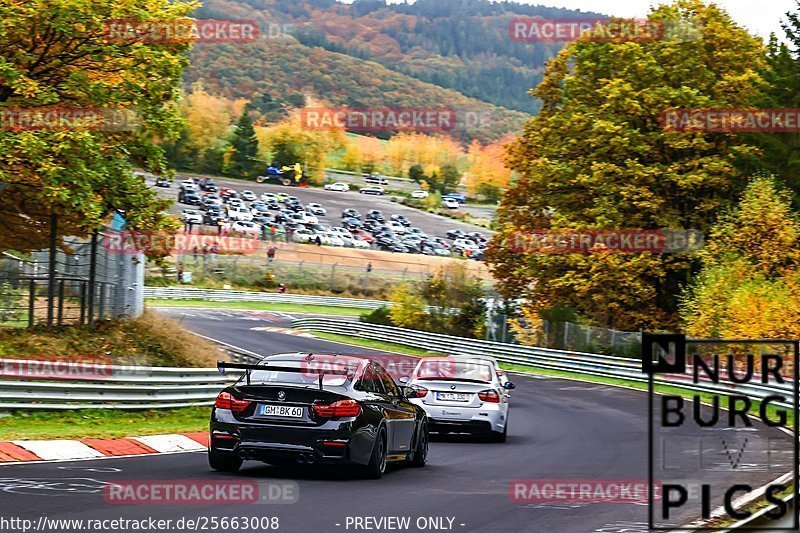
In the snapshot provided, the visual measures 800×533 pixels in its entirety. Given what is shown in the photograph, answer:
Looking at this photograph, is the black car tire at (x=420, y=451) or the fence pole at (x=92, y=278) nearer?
the black car tire at (x=420, y=451)

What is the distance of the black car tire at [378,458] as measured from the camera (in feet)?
45.3

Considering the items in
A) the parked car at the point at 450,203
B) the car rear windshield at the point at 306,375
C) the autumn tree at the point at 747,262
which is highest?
the parked car at the point at 450,203

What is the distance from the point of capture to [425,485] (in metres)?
13.6

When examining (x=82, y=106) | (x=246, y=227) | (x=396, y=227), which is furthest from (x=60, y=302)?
(x=396, y=227)

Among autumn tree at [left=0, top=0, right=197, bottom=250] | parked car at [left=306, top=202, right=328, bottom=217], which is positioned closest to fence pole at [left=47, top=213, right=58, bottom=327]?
autumn tree at [left=0, top=0, right=197, bottom=250]

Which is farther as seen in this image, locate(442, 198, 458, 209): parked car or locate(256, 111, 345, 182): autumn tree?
locate(256, 111, 345, 182): autumn tree

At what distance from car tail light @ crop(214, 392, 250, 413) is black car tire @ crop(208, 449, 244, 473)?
523mm

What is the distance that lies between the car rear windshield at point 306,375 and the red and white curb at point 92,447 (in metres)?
2.92

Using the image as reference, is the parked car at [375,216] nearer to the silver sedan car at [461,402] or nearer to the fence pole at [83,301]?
the fence pole at [83,301]

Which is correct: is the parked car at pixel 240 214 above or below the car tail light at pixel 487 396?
above

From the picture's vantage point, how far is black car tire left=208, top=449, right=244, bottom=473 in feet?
44.6

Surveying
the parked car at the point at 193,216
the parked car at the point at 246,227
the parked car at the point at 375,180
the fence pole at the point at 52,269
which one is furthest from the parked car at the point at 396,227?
the fence pole at the point at 52,269

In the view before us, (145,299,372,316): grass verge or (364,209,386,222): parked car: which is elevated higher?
(364,209,386,222): parked car

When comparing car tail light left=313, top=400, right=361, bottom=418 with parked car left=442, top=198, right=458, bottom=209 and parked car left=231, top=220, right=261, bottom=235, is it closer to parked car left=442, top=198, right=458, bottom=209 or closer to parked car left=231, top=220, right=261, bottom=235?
parked car left=231, top=220, right=261, bottom=235
